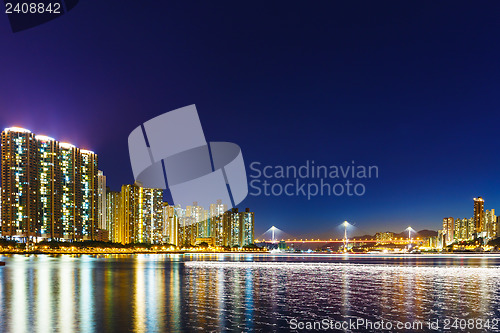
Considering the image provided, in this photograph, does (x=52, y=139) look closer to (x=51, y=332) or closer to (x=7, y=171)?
(x=7, y=171)

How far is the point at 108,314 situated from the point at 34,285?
1850cm

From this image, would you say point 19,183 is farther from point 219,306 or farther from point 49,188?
point 219,306

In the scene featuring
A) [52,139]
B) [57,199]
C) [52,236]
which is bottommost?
[52,236]

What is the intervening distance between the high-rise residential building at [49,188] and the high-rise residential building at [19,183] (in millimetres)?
2969

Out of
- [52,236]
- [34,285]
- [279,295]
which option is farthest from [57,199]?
[279,295]

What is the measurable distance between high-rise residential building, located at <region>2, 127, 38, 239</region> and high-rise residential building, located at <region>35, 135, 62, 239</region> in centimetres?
297

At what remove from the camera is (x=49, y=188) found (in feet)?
631

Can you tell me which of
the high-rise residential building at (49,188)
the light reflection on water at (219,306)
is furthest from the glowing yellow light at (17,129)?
the light reflection on water at (219,306)

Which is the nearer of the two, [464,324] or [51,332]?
[51,332]

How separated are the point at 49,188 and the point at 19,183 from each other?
41.0ft

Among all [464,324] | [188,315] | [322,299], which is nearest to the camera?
[464,324]

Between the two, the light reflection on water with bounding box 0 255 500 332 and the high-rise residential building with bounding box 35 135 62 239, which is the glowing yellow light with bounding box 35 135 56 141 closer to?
the high-rise residential building with bounding box 35 135 62 239

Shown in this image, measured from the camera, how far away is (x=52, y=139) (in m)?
197

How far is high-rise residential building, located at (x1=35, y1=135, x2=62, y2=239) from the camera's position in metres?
190
